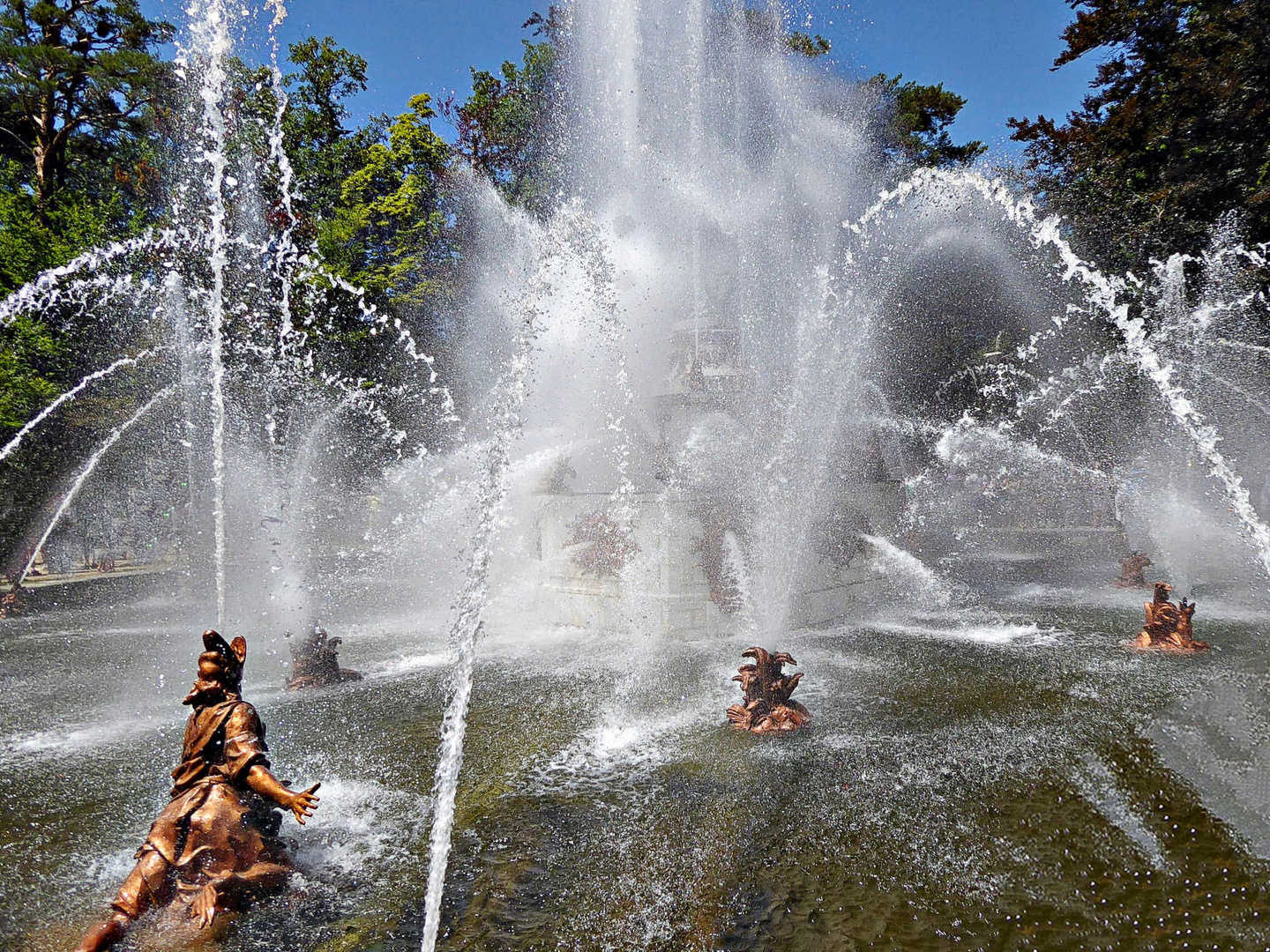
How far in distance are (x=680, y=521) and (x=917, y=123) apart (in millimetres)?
29468

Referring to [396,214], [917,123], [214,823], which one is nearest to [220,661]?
[214,823]

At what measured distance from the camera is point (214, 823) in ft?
13.2

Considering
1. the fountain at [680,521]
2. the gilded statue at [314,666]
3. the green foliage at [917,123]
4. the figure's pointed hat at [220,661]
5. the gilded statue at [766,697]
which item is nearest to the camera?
the figure's pointed hat at [220,661]

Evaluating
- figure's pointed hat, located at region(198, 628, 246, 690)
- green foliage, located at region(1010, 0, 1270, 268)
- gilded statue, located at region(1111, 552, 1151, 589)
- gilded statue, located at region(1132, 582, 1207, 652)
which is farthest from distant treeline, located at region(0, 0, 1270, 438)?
figure's pointed hat, located at region(198, 628, 246, 690)

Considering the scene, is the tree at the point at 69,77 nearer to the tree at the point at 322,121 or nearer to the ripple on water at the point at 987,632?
the tree at the point at 322,121

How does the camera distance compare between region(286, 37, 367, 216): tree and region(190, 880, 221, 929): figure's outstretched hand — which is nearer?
region(190, 880, 221, 929): figure's outstretched hand

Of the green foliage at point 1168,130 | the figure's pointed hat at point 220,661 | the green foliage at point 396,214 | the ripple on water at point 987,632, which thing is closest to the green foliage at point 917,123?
the green foliage at point 1168,130

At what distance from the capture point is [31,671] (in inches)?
404

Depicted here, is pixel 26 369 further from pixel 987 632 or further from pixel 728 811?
pixel 987 632

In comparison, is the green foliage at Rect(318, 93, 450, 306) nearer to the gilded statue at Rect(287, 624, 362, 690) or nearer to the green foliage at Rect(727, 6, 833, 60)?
the green foliage at Rect(727, 6, 833, 60)

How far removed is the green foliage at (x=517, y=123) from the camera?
27938 millimetres

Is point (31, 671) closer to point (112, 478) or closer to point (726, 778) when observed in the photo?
point (726, 778)

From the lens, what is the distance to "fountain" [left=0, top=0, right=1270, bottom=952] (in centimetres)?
457

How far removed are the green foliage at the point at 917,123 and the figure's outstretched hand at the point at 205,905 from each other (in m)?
33.9
